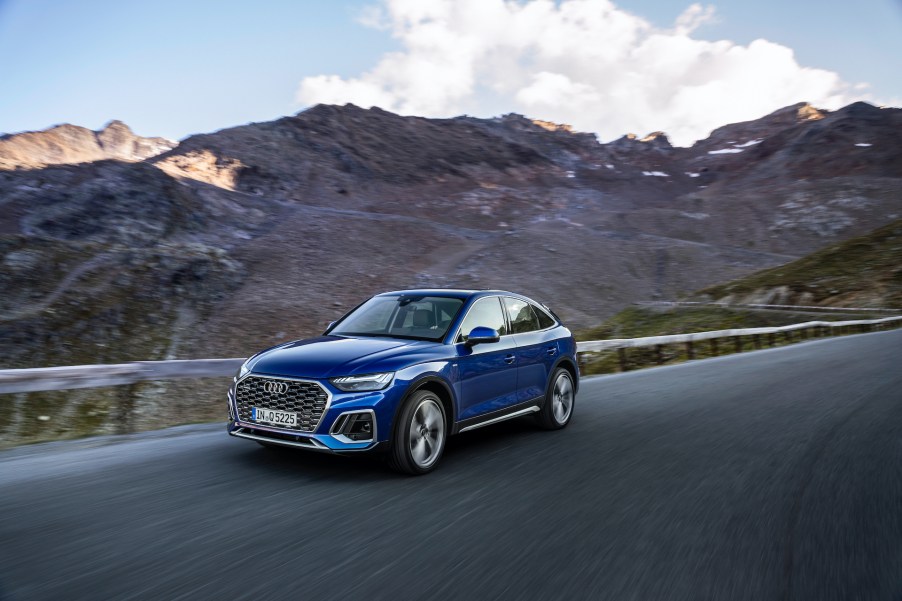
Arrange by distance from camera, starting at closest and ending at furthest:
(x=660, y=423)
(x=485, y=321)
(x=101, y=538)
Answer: (x=101, y=538) < (x=485, y=321) < (x=660, y=423)

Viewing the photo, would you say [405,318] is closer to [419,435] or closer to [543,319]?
[419,435]

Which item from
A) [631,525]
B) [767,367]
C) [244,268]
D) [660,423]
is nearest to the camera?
[631,525]

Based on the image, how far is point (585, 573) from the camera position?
384 cm

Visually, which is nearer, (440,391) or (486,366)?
(440,391)

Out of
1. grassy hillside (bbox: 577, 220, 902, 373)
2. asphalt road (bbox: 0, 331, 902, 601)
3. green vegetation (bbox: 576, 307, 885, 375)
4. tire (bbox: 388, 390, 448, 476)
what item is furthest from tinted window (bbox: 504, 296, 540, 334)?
green vegetation (bbox: 576, 307, 885, 375)

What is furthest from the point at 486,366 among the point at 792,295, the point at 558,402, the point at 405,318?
the point at 792,295

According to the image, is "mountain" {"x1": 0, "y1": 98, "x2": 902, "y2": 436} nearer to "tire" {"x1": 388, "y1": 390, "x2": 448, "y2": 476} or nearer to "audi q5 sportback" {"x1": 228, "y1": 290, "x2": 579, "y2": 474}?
"audi q5 sportback" {"x1": 228, "y1": 290, "x2": 579, "y2": 474}

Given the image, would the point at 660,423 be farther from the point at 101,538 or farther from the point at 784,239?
the point at 784,239

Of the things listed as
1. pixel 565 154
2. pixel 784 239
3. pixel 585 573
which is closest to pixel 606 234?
pixel 784 239

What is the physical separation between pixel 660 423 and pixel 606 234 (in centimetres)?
7047

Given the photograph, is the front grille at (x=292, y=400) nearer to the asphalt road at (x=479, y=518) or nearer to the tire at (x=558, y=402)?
the asphalt road at (x=479, y=518)

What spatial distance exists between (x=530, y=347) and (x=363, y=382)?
2569 mm

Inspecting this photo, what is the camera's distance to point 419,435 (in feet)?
19.5

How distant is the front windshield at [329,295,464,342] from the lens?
677cm
